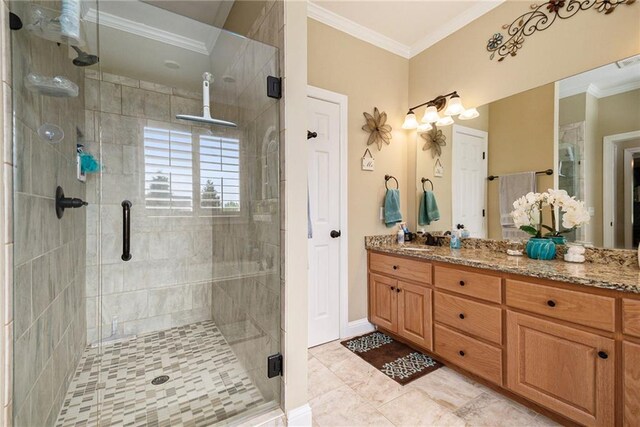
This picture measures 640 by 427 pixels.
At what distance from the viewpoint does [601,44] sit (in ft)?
5.46

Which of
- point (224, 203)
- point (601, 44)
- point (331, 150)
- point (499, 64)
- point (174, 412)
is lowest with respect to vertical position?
point (174, 412)

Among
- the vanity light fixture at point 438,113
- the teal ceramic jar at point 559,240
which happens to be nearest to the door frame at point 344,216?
the vanity light fixture at point 438,113

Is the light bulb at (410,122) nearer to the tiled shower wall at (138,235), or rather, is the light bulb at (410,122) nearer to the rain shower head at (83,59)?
the tiled shower wall at (138,235)

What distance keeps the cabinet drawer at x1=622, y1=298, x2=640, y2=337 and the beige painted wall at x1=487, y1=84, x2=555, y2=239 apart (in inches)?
38.1

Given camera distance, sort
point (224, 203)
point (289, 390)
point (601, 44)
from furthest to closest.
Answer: point (224, 203) < point (601, 44) < point (289, 390)

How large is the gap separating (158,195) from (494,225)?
9.61 ft

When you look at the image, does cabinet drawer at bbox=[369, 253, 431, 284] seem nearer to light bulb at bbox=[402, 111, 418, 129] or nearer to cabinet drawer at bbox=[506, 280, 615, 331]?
cabinet drawer at bbox=[506, 280, 615, 331]

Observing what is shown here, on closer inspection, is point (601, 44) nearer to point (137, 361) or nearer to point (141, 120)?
point (141, 120)

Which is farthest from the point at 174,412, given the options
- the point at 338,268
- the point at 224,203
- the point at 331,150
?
the point at 331,150

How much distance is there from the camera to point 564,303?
134 centimetres

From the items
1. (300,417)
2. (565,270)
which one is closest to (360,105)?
(565,270)

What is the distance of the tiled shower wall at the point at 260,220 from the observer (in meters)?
1.44

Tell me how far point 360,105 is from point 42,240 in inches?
96.4

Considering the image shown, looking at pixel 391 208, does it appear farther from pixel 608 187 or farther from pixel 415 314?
pixel 608 187
